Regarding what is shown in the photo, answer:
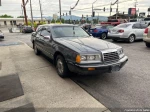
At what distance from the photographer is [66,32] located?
17.0 ft

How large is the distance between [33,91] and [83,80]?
1441mm

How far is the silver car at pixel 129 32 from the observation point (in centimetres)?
1013

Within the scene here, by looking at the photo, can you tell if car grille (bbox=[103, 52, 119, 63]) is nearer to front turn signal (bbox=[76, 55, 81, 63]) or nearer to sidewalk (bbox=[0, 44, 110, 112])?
front turn signal (bbox=[76, 55, 81, 63])

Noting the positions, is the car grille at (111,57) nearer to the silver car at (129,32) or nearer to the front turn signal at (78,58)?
the front turn signal at (78,58)

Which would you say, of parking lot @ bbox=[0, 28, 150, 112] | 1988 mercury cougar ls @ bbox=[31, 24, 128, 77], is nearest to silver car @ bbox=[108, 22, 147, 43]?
parking lot @ bbox=[0, 28, 150, 112]

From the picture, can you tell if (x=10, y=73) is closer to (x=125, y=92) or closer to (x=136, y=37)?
(x=125, y=92)

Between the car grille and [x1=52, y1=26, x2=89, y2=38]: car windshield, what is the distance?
1.82 m

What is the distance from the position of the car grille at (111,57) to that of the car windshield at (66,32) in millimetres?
1822

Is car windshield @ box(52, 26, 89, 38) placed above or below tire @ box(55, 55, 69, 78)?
above

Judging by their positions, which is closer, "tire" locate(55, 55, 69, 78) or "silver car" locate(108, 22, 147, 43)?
"tire" locate(55, 55, 69, 78)

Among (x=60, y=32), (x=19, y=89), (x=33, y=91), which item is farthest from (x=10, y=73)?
(x=60, y=32)

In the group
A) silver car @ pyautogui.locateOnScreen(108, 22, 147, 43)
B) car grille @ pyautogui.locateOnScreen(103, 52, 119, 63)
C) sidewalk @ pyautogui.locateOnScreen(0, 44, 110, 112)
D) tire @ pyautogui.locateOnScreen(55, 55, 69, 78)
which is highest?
silver car @ pyautogui.locateOnScreen(108, 22, 147, 43)

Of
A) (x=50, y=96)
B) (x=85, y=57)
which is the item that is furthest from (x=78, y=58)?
(x=50, y=96)

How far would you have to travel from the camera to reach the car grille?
364cm
